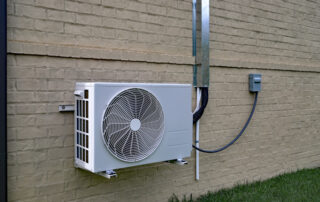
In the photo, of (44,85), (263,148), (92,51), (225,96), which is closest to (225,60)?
(225,96)

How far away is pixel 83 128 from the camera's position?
2615 mm

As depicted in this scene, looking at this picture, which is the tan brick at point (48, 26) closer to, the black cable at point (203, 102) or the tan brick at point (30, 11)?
the tan brick at point (30, 11)

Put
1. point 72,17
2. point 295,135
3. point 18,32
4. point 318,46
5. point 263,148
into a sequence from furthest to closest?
point 318,46
point 295,135
point 263,148
point 72,17
point 18,32

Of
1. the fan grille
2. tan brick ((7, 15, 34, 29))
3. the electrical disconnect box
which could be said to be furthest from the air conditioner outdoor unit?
the electrical disconnect box

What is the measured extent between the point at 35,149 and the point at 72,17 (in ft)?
3.64

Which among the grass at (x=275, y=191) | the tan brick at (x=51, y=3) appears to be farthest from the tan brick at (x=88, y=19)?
the grass at (x=275, y=191)

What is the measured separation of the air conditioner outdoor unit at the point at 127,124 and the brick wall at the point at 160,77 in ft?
0.86

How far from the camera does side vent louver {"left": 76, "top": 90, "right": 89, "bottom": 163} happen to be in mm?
2543

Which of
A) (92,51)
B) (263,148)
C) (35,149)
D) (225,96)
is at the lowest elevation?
→ (263,148)

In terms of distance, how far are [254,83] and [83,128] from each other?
7.82ft

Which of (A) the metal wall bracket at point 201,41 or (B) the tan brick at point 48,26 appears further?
(A) the metal wall bracket at point 201,41

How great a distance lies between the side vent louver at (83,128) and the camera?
8.34ft

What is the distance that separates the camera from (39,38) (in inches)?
103

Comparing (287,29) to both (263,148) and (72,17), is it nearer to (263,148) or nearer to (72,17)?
(263,148)
